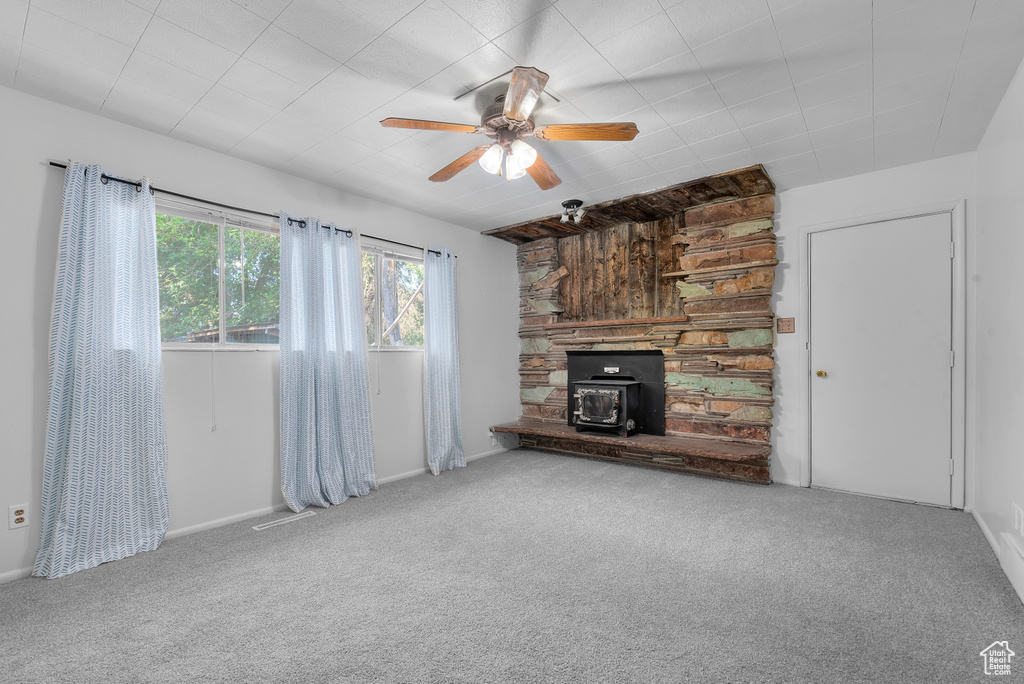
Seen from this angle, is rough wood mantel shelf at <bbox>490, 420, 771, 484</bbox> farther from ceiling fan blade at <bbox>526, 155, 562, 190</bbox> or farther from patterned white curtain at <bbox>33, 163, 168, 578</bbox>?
patterned white curtain at <bbox>33, 163, 168, 578</bbox>

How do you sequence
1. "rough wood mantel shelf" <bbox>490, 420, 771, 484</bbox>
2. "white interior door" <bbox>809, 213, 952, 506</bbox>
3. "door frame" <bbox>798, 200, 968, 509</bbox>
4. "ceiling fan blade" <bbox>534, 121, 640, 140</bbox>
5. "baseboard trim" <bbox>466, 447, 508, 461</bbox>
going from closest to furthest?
"ceiling fan blade" <bbox>534, 121, 640, 140</bbox> → "door frame" <bbox>798, 200, 968, 509</bbox> → "white interior door" <bbox>809, 213, 952, 506</bbox> → "rough wood mantel shelf" <bbox>490, 420, 771, 484</bbox> → "baseboard trim" <bbox>466, 447, 508, 461</bbox>

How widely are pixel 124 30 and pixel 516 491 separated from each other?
3457mm

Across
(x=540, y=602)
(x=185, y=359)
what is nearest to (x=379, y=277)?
(x=185, y=359)

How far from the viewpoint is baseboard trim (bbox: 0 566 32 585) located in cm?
232

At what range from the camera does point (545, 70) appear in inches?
88.5

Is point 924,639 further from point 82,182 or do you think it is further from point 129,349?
point 82,182

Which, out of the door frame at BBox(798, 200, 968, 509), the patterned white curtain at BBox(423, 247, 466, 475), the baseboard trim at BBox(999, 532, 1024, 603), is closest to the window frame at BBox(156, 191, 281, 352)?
the patterned white curtain at BBox(423, 247, 466, 475)

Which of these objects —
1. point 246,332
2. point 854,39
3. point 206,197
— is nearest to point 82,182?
point 206,197

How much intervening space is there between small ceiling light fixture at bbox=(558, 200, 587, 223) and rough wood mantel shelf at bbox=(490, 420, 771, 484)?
2.03m

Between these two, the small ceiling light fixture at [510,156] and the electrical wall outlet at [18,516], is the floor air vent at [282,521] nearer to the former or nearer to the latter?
the electrical wall outlet at [18,516]

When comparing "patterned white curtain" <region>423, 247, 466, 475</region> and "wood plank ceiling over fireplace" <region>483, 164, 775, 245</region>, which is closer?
"wood plank ceiling over fireplace" <region>483, 164, 775, 245</region>

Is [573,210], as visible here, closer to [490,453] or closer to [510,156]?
[510,156]

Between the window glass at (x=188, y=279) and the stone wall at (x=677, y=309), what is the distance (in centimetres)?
325

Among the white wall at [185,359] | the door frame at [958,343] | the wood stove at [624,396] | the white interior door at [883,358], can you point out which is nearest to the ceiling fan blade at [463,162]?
the white wall at [185,359]
